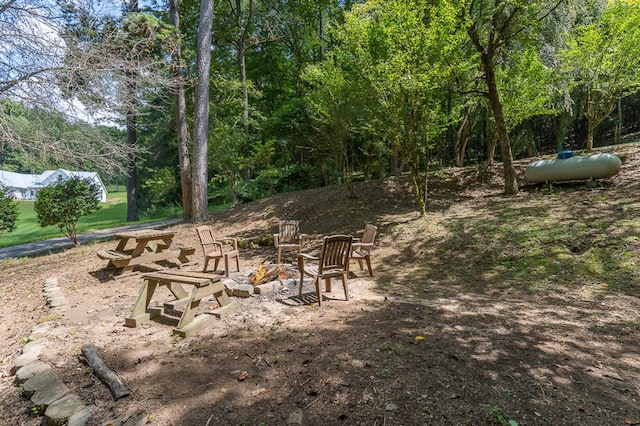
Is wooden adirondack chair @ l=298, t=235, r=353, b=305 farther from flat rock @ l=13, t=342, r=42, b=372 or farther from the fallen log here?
flat rock @ l=13, t=342, r=42, b=372

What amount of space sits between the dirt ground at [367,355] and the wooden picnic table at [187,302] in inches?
5.0

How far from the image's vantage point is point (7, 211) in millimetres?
9438

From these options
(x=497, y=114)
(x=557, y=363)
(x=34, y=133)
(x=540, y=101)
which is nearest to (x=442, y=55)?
(x=497, y=114)

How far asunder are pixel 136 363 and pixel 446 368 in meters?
2.52

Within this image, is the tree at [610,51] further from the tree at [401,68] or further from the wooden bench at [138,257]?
the wooden bench at [138,257]

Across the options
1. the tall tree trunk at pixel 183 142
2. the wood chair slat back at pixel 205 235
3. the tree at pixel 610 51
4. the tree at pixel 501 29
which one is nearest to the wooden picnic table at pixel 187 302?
the wood chair slat back at pixel 205 235

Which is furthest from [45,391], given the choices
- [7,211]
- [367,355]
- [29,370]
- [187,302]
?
[7,211]

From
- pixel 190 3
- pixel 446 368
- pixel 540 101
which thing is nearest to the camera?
pixel 446 368

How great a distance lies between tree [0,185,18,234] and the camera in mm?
9297

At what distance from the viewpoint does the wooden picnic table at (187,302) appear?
11.2 ft

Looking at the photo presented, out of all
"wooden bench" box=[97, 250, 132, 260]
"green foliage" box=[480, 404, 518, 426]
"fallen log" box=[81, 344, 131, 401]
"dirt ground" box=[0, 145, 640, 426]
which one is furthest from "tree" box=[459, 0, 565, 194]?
"fallen log" box=[81, 344, 131, 401]

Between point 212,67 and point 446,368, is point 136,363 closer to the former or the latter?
point 446,368

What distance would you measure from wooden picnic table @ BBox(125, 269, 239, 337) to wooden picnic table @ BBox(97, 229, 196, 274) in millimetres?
2434

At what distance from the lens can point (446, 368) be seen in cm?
243
